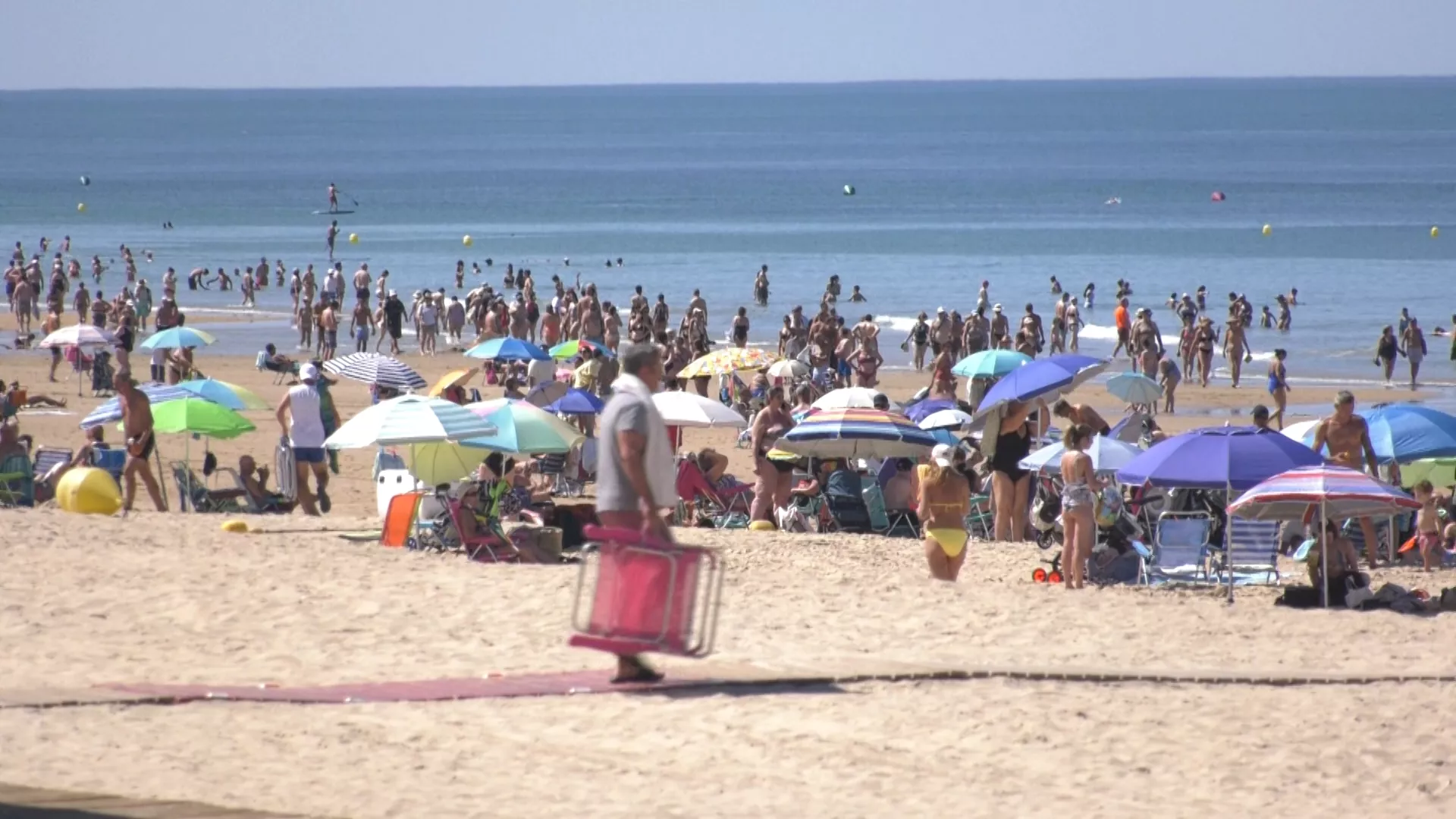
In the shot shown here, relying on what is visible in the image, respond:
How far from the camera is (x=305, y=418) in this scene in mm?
14414

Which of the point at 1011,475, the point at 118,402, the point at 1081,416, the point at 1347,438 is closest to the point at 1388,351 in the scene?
the point at 1081,416

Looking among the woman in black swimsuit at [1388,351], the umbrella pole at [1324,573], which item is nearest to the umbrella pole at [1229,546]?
the umbrella pole at [1324,573]

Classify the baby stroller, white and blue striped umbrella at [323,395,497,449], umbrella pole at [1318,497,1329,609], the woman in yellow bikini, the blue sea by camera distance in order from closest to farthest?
1. umbrella pole at [1318,497,1329,609]
2. the woman in yellow bikini
3. white and blue striped umbrella at [323,395,497,449]
4. the baby stroller
5. the blue sea

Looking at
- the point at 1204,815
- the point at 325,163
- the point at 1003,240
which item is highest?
the point at 325,163

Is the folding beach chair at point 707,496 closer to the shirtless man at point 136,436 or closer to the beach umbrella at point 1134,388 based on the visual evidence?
the shirtless man at point 136,436

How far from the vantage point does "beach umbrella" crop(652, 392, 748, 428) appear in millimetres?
14789

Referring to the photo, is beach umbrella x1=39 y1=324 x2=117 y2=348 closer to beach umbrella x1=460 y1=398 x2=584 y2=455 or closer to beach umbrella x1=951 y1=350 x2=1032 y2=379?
beach umbrella x1=460 y1=398 x2=584 y2=455

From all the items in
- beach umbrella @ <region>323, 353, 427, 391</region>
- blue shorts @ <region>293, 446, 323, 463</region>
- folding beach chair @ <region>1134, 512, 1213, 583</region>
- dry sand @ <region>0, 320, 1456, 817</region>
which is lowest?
dry sand @ <region>0, 320, 1456, 817</region>

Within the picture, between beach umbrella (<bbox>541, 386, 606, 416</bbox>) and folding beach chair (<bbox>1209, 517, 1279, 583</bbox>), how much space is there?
23.1ft

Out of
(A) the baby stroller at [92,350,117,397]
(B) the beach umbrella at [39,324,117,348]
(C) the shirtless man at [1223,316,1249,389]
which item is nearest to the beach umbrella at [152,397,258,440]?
(B) the beach umbrella at [39,324,117,348]

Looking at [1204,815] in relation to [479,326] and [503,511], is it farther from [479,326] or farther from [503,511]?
[479,326]

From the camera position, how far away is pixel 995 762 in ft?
22.1

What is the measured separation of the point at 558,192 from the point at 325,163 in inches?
1671

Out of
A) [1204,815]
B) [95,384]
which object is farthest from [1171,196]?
[1204,815]
